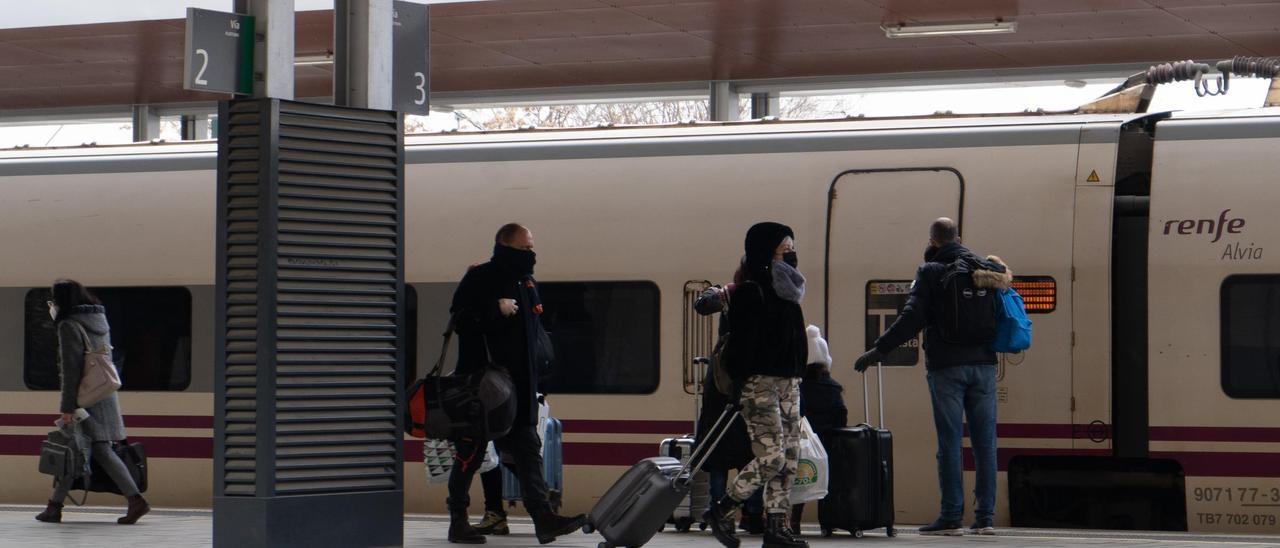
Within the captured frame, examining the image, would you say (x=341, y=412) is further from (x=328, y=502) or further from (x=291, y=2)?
(x=291, y=2)

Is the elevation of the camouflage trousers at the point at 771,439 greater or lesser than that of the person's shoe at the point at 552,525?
greater

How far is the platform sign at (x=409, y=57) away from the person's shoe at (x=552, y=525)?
215 cm

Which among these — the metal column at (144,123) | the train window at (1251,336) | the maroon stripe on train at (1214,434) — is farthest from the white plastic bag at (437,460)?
the metal column at (144,123)

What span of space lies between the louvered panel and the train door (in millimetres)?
3401

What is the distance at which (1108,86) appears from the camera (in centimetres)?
1669

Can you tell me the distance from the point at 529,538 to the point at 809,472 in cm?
160

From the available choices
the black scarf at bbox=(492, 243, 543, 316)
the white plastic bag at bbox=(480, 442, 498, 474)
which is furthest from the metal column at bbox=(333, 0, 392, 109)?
the white plastic bag at bbox=(480, 442, 498, 474)

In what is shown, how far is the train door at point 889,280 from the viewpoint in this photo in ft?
34.5

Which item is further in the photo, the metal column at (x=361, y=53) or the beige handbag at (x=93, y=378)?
the beige handbag at (x=93, y=378)

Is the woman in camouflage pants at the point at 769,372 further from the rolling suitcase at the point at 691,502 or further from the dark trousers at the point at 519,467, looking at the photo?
the rolling suitcase at the point at 691,502

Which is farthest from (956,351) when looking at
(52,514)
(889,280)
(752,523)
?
(52,514)

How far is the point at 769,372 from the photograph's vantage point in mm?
8406

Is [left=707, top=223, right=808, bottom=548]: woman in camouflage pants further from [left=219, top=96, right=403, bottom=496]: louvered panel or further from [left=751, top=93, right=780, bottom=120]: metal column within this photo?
[left=751, top=93, right=780, bottom=120]: metal column

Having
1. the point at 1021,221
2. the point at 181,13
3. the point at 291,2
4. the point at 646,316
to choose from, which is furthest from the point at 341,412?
the point at 181,13
